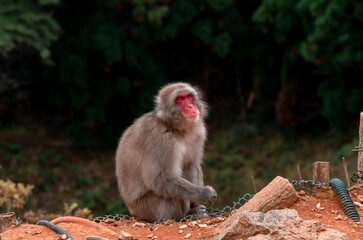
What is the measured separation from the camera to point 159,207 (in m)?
5.20

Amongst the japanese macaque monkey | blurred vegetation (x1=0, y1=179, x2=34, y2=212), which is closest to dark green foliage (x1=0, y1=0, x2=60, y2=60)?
blurred vegetation (x1=0, y1=179, x2=34, y2=212)

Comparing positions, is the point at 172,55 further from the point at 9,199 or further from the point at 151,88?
the point at 9,199

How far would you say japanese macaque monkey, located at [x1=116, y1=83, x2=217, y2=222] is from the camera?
502 cm

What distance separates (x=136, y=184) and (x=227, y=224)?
1406 millimetres

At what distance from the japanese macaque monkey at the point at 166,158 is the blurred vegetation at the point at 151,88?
619cm

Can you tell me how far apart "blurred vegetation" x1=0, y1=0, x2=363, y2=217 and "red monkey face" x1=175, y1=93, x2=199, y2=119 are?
6.46 m

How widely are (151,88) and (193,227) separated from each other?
922cm

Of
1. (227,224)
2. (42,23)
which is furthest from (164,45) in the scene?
(227,224)

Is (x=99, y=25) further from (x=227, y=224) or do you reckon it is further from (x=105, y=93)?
(x=227, y=224)

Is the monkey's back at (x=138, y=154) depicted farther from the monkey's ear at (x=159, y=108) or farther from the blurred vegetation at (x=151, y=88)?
the blurred vegetation at (x=151, y=88)

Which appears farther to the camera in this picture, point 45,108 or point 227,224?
point 45,108

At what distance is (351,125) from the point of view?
11898mm

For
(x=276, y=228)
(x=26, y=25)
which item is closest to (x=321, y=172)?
(x=276, y=228)

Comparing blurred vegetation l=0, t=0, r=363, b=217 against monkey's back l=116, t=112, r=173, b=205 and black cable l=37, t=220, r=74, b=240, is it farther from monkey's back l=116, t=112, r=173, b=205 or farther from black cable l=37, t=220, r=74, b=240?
black cable l=37, t=220, r=74, b=240
